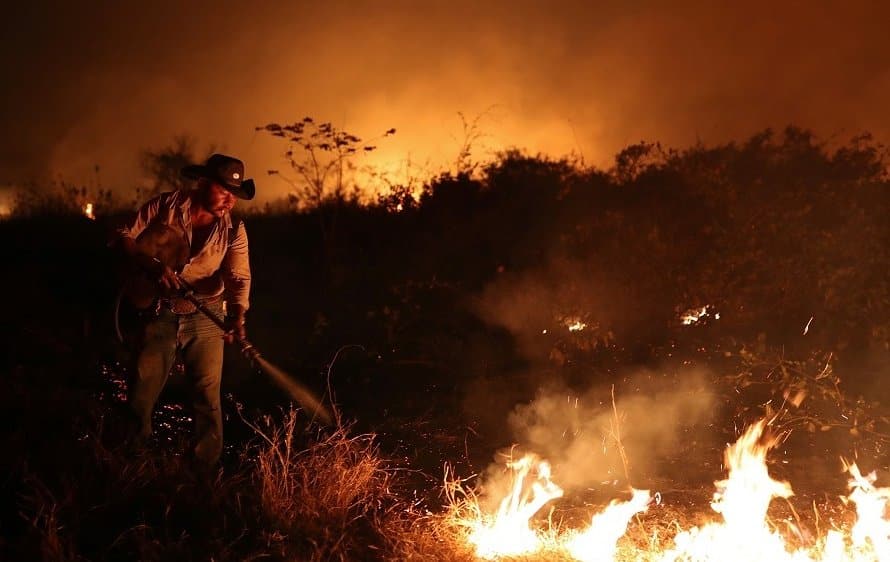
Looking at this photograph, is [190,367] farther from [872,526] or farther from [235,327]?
[872,526]

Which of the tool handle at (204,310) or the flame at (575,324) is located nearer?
the tool handle at (204,310)

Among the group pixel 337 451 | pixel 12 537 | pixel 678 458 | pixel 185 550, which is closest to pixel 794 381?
Result: pixel 678 458

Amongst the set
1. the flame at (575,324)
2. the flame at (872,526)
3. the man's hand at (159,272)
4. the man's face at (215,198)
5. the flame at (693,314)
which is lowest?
the flame at (872,526)

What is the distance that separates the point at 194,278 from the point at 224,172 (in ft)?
2.12

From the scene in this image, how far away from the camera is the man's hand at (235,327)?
162 inches

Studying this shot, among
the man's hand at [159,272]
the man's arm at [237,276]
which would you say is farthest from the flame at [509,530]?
the man's hand at [159,272]

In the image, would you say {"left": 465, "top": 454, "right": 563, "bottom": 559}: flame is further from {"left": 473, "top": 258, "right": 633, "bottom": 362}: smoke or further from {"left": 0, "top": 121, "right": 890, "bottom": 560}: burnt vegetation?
{"left": 473, "top": 258, "right": 633, "bottom": 362}: smoke

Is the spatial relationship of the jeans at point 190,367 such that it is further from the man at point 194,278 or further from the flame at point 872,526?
the flame at point 872,526

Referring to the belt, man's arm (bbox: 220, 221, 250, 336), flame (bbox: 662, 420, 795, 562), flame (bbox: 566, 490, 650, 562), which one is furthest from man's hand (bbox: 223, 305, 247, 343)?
flame (bbox: 662, 420, 795, 562)

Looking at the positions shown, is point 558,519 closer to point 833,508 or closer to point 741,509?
point 741,509

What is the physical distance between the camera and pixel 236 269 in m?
4.18

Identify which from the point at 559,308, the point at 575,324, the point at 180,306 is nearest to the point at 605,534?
the point at 180,306

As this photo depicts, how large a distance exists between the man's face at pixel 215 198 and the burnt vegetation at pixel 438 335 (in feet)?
4.06

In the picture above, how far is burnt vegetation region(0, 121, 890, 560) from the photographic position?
3502 millimetres
